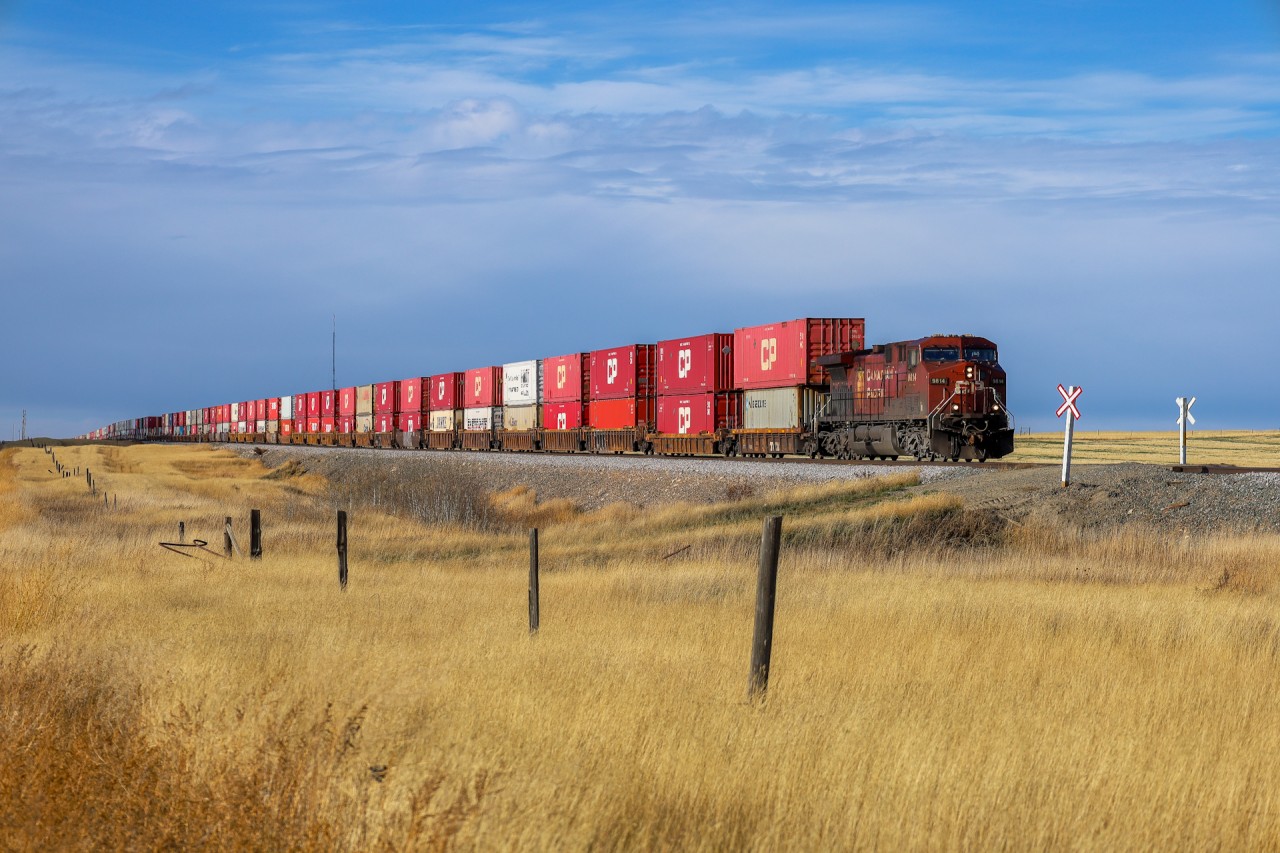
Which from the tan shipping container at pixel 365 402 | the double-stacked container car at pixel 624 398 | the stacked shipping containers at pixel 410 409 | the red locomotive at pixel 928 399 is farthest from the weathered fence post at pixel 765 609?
the tan shipping container at pixel 365 402

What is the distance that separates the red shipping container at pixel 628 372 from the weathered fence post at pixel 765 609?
125ft

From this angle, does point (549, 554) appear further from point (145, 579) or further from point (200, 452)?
point (200, 452)

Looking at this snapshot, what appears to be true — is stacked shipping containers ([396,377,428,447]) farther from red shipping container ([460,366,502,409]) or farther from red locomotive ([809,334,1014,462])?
red locomotive ([809,334,1014,462])

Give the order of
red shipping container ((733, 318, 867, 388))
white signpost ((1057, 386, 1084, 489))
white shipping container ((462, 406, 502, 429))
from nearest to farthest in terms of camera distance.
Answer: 1. white signpost ((1057, 386, 1084, 489))
2. red shipping container ((733, 318, 867, 388))
3. white shipping container ((462, 406, 502, 429))

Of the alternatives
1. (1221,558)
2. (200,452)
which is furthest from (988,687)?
(200,452)

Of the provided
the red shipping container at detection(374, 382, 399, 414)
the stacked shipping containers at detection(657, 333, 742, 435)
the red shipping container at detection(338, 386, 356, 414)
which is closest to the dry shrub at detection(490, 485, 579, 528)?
the stacked shipping containers at detection(657, 333, 742, 435)

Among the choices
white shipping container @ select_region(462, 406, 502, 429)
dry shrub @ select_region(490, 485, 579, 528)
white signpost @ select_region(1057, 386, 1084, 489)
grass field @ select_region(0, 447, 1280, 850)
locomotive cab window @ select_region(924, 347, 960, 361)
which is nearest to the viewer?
grass field @ select_region(0, 447, 1280, 850)

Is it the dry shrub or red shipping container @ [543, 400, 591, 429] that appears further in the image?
red shipping container @ [543, 400, 591, 429]

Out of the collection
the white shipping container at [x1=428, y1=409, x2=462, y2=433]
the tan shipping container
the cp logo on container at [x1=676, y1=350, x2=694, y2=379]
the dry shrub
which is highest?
the cp logo on container at [x1=676, y1=350, x2=694, y2=379]

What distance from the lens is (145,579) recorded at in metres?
16.9

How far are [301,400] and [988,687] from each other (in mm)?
88129

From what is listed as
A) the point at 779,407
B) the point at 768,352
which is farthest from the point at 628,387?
the point at 779,407

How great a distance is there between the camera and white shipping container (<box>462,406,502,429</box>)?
6025cm

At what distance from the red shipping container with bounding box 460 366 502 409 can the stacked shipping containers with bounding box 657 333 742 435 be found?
1643cm
